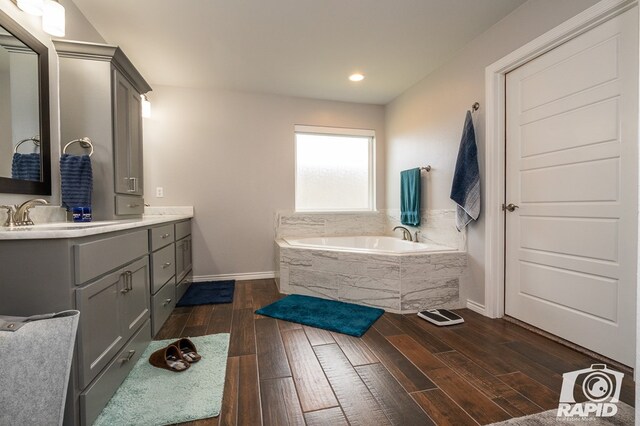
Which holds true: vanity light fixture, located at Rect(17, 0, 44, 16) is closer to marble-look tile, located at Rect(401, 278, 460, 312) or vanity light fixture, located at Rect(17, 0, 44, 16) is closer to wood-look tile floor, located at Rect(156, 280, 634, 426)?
wood-look tile floor, located at Rect(156, 280, 634, 426)

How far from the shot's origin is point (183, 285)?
2.88m

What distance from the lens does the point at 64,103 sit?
181 cm

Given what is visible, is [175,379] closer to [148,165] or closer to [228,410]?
[228,410]

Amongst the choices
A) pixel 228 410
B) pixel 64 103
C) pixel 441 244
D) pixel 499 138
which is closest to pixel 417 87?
pixel 499 138

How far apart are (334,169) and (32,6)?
2990 mm

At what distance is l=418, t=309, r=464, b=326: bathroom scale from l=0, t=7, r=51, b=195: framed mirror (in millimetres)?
2728

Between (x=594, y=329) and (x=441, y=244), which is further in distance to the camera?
(x=441, y=244)

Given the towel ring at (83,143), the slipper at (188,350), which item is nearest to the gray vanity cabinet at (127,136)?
the towel ring at (83,143)

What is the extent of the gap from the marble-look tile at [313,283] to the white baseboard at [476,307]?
1.18 metres

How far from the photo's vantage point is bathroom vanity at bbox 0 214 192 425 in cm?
102

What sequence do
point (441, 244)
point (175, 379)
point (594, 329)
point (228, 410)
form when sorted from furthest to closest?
1. point (441, 244)
2. point (594, 329)
3. point (175, 379)
4. point (228, 410)

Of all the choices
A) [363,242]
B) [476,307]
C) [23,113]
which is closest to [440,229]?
[476,307]

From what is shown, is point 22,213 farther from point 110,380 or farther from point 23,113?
point 110,380

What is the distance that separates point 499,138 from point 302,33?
5.86ft
